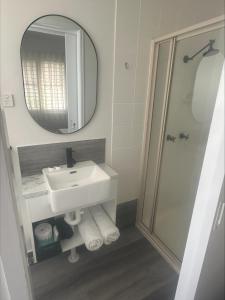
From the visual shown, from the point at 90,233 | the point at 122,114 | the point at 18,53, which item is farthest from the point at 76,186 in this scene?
the point at 18,53

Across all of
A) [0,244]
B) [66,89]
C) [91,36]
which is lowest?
[0,244]

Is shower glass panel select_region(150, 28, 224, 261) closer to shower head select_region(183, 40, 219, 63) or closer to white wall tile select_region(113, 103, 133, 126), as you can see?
shower head select_region(183, 40, 219, 63)

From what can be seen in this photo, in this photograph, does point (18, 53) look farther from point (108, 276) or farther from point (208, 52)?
point (108, 276)

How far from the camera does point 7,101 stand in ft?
4.14

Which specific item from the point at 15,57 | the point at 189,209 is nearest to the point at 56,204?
the point at 15,57

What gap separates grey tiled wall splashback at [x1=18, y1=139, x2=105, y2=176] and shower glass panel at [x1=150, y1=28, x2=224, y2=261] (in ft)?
2.14

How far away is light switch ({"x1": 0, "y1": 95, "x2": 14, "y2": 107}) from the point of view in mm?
1245

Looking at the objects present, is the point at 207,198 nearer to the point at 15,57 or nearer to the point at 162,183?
the point at 162,183

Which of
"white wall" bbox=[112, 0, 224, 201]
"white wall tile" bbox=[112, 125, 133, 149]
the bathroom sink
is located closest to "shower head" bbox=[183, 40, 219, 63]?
"white wall" bbox=[112, 0, 224, 201]

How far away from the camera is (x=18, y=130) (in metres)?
1.36

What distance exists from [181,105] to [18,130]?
1420 mm

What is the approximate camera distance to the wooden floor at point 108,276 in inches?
55.2

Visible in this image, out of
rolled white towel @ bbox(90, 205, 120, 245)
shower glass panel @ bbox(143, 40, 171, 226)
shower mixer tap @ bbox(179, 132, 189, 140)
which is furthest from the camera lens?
shower mixer tap @ bbox(179, 132, 189, 140)

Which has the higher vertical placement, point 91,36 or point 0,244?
point 91,36
